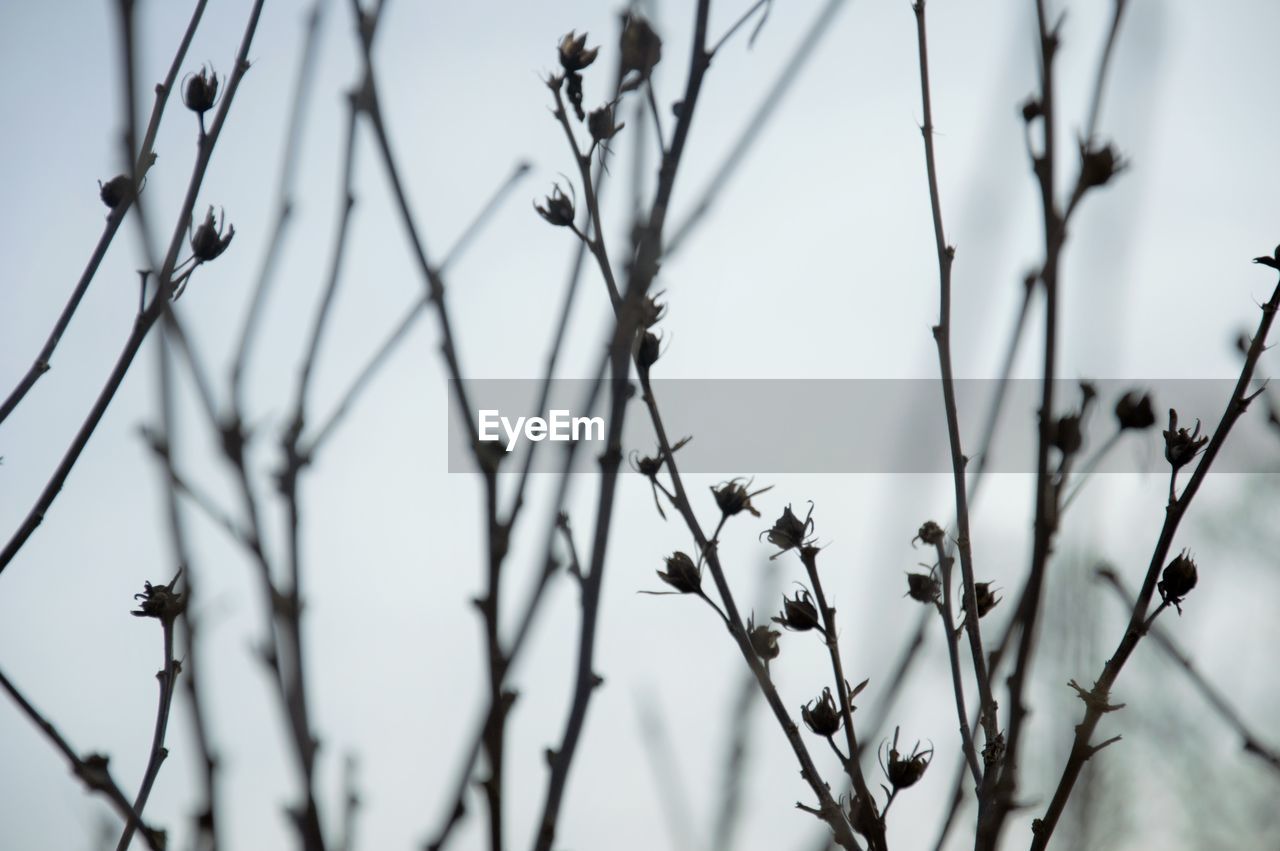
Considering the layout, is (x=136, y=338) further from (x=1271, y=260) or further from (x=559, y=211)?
(x=1271, y=260)

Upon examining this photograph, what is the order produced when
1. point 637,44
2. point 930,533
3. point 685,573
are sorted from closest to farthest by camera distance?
point 637,44, point 685,573, point 930,533

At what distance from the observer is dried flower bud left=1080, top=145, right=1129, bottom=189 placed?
112 centimetres

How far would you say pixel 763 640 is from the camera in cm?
119

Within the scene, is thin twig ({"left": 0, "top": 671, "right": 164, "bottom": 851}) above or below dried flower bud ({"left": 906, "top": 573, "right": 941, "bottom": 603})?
below

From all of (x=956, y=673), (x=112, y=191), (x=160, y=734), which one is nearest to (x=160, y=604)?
(x=160, y=734)

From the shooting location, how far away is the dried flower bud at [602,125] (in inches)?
41.3

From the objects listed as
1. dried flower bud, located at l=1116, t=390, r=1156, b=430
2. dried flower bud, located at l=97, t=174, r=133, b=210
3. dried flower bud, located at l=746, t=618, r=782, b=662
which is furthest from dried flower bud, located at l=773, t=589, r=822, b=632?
dried flower bud, located at l=97, t=174, r=133, b=210

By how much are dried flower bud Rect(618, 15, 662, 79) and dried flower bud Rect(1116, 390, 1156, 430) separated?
75 centimetres

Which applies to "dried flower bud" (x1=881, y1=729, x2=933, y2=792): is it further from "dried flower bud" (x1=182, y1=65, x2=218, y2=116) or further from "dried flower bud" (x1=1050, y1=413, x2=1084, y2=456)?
"dried flower bud" (x1=182, y1=65, x2=218, y2=116)

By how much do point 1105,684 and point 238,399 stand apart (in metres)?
0.83

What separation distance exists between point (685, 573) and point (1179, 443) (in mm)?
583

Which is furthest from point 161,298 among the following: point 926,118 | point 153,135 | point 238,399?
point 926,118

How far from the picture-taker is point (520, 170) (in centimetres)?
115

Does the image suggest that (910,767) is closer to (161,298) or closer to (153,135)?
(161,298)
